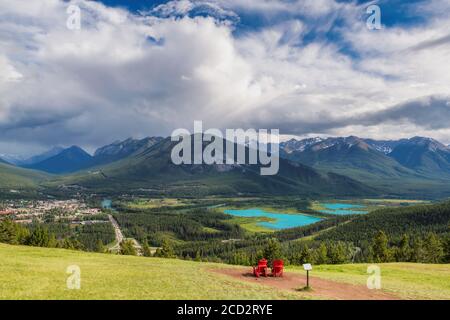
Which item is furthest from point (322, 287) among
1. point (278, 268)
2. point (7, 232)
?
point (7, 232)

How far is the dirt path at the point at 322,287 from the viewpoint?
35.0 metres

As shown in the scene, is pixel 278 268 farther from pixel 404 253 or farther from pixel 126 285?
pixel 404 253

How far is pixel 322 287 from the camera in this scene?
3934cm

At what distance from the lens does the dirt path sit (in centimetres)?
3504

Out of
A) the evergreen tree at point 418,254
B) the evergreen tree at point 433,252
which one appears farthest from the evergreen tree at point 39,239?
the evergreen tree at point 433,252

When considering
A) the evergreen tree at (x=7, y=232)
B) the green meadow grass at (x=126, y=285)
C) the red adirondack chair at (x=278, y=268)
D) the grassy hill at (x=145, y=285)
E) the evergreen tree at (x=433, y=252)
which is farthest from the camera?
the evergreen tree at (x=433, y=252)

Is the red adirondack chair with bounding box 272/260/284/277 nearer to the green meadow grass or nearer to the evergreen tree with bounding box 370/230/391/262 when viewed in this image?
the green meadow grass

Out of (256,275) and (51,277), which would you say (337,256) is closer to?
(256,275)

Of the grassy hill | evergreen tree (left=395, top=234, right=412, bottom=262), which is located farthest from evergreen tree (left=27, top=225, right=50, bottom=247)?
evergreen tree (left=395, top=234, right=412, bottom=262)

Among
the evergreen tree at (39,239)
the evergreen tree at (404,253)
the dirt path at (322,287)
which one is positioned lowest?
the evergreen tree at (404,253)

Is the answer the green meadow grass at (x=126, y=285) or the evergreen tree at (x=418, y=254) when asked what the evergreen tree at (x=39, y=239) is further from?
the evergreen tree at (x=418, y=254)
